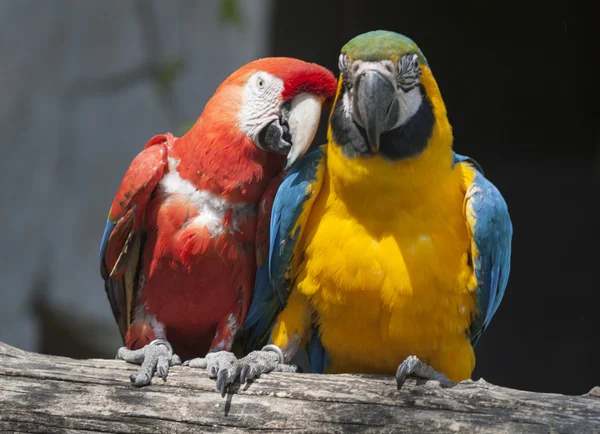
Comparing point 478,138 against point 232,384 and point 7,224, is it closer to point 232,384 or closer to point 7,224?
point 232,384

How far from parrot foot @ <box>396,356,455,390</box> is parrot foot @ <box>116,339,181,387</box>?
593mm

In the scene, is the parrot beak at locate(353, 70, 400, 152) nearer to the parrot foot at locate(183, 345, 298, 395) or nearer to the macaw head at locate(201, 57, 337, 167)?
the macaw head at locate(201, 57, 337, 167)

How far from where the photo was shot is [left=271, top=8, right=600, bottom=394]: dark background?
359cm

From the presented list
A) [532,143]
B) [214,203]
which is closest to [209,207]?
[214,203]

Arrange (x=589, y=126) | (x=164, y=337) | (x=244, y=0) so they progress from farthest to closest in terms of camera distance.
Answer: (x=244, y=0)
(x=589, y=126)
(x=164, y=337)

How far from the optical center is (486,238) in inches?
75.7

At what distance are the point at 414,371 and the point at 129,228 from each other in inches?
37.7

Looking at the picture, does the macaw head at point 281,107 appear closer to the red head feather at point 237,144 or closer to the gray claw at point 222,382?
the red head feather at point 237,144

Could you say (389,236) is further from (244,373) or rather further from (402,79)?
(244,373)

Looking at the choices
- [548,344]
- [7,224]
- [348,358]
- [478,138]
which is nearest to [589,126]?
[478,138]

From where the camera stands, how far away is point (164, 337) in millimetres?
2215

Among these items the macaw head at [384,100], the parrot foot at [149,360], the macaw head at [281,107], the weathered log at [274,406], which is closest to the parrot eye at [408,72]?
the macaw head at [384,100]

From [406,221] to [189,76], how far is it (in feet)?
9.36

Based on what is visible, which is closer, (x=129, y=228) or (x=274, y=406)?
(x=274, y=406)
